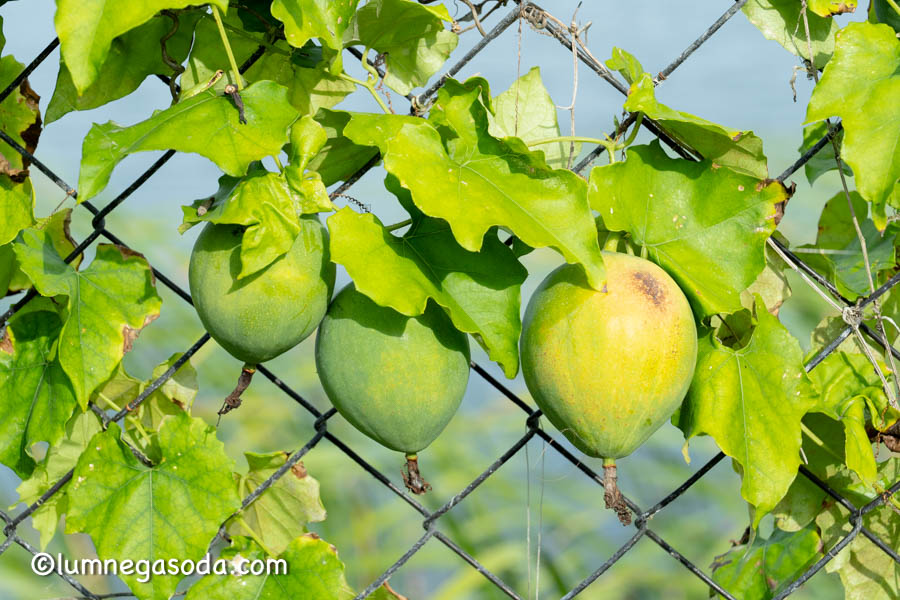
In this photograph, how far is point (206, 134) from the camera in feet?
2.48

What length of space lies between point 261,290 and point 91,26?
0.24 metres

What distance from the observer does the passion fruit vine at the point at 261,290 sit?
76 cm

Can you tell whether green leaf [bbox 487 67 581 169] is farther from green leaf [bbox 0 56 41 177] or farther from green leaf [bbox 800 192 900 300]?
green leaf [bbox 0 56 41 177]

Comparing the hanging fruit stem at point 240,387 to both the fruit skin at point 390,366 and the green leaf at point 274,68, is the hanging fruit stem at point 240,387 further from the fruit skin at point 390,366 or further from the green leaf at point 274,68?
the green leaf at point 274,68

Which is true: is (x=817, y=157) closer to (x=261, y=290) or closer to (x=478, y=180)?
(x=478, y=180)

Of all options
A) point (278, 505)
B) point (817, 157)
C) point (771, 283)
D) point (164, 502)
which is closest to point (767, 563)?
point (771, 283)

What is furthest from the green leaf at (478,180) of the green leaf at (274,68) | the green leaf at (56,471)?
the green leaf at (56,471)

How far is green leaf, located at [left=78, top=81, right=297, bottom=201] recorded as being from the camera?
2.42 ft

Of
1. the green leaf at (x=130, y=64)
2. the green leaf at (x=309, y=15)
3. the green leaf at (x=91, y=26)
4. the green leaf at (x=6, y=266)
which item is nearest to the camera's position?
the green leaf at (x=91, y=26)

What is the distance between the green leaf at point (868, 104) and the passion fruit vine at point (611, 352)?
21 cm

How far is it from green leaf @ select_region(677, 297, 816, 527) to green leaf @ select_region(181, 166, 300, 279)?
411 millimetres

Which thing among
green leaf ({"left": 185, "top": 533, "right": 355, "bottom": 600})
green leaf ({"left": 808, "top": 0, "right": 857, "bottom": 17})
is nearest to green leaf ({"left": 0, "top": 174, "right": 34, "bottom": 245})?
green leaf ({"left": 185, "top": 533, "right": 355, "bottom": 600})

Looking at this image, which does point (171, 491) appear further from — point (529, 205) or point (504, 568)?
point (504, 568)

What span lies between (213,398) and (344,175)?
105cm
